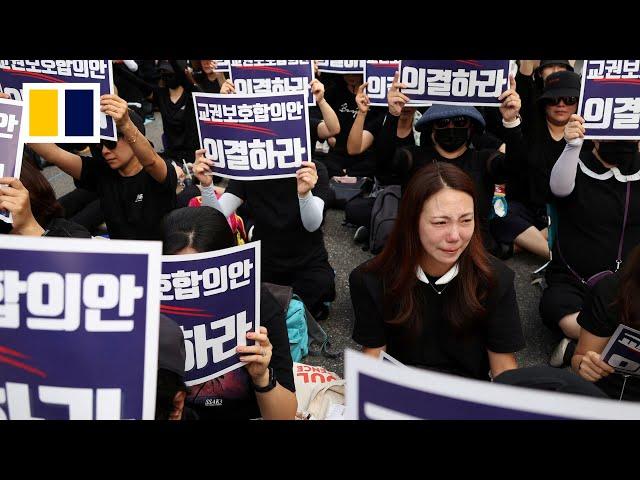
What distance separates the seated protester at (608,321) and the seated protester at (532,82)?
2.27 m

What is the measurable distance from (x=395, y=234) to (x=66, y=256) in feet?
4.73

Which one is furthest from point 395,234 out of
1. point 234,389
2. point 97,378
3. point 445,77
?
point 445,77

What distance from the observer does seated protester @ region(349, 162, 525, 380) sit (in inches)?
88.7

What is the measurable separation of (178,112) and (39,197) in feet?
12.4

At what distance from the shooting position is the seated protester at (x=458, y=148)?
3.71 metres

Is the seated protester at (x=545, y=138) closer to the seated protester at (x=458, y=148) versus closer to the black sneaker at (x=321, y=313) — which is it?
the seated protester at (x=458, y=148)

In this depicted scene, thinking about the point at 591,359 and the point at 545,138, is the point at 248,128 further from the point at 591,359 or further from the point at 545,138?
the point at 545,138

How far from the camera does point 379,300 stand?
2385 mm

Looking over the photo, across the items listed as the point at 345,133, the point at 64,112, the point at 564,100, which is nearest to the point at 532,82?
the point at 564,100

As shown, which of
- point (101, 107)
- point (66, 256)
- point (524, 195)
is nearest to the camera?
point (66, 256)

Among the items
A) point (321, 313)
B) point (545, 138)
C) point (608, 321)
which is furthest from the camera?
point (545, 138)

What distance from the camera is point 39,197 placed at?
9.09ft
